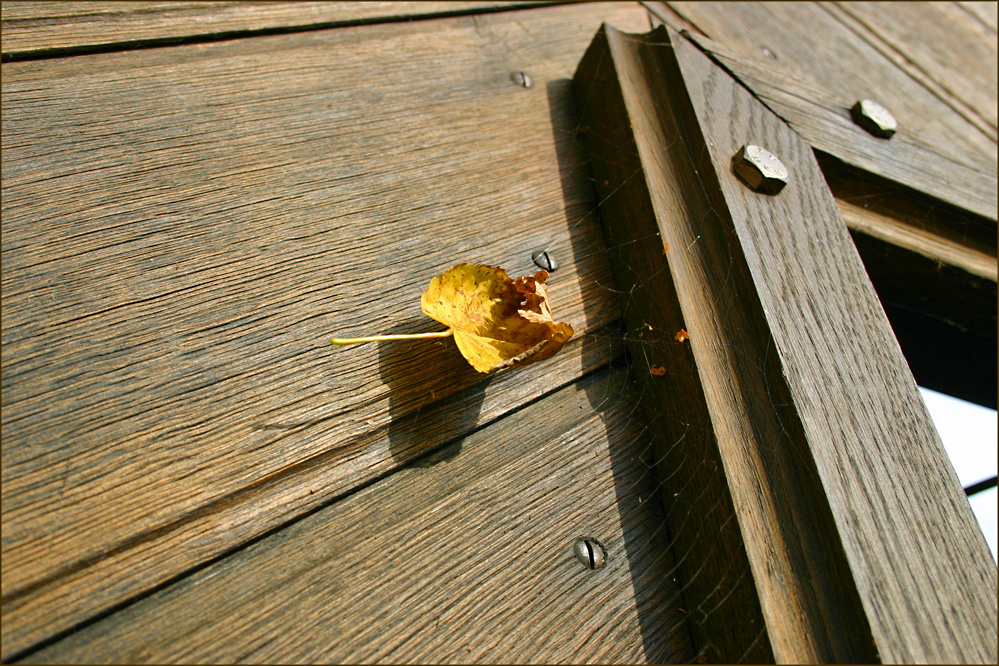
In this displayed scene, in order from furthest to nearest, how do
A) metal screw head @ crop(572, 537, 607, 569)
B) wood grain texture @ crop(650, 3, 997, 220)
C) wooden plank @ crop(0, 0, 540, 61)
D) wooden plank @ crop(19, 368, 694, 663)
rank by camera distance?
wood grain texture @ crop(650, 3, 997, 220) → wooden plank @ crop(0, 0, 540, 61) → metal screw head @ crop(572, 537, 607, 569) → wooden plank @ crop(19, 368, 694, 663)

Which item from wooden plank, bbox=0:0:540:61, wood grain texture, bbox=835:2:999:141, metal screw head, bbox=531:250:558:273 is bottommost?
metal screw head, bbox=531:250:558:273

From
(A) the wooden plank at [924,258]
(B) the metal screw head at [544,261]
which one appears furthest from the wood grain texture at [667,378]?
(A) the wooden plank at [924,258]

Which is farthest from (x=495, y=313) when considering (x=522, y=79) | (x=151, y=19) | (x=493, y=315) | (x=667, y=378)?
(x=151, y=19)

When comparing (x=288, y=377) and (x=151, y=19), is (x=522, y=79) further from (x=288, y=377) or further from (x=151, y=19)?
(x=288, y=377)

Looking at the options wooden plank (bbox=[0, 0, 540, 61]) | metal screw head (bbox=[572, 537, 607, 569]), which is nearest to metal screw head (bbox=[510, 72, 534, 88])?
wooden plank (bbox=[0, 0, 540, 61])

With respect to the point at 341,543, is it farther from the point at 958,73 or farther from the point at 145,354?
the point at 958,73

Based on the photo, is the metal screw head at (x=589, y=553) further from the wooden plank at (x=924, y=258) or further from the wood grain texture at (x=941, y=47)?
the wood grain texture at (x=941, y=47)

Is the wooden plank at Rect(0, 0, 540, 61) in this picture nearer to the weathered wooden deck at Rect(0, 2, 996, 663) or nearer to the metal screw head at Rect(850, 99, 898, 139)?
the weathered wooden deck at Rect(0, 2, 996, 663)
